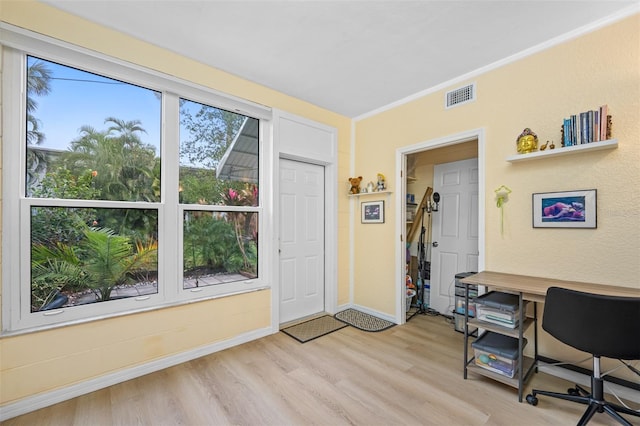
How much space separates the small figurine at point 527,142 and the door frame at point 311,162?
2.06 m

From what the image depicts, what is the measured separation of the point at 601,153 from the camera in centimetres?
207

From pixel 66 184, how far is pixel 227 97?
5.01 feet

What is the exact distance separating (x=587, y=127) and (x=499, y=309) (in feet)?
4.90

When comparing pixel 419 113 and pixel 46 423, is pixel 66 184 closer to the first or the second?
pixel 46 423

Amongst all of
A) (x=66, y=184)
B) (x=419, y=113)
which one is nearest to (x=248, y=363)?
(x=66, y=184)

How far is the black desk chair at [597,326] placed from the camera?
58.7 inches

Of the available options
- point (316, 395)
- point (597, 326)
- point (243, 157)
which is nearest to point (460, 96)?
point (597, 326)

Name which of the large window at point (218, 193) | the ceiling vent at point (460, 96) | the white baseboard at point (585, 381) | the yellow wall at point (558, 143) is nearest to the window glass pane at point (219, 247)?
the large window at point (218, 193)

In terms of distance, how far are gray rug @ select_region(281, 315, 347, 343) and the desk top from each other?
64.8 inches

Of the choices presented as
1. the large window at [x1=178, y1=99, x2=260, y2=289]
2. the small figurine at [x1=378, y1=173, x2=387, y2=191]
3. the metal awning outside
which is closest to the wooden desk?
the small figurine at [x1=378, y1=173, x2=387, y2=191]

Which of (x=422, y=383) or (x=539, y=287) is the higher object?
(x=539, y=287)

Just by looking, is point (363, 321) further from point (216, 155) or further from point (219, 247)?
point (216, 155)

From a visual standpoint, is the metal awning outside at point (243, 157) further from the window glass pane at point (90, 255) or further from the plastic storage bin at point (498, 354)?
the plastic storage bin at point (498, 354)

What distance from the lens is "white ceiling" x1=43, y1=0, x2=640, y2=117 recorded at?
1930 mm
